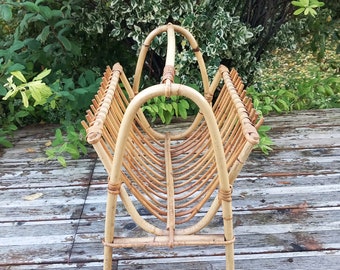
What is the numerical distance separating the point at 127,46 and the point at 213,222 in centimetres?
182

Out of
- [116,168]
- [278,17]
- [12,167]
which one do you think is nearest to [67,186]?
[12,167]

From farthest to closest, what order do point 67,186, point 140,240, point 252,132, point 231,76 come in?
point 67,186 < point 231,76 < point 140,240 < point 252,132

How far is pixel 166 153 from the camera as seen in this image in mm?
2324

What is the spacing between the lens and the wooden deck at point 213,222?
6.40 ft

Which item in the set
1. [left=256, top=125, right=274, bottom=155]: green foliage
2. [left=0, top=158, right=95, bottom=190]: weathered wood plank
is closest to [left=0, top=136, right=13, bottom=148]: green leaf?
[left=0, top=158, right=95, bottom=190]: weathered wood plank

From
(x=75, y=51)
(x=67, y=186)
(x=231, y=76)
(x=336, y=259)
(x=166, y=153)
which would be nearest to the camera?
(x=336, y=259)

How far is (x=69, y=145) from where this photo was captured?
2.76 meters

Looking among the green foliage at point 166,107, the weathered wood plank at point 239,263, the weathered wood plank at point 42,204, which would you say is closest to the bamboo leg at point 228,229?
the weathered wood plank at point 239,263

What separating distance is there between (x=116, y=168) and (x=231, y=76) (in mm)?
844

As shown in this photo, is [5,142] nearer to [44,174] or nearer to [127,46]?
[44,174]

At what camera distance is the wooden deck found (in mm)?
1949

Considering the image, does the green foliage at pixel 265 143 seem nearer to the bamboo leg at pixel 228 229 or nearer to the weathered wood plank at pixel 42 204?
the weathered wood plank at pixel 42 204

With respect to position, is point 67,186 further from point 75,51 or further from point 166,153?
point 75,51

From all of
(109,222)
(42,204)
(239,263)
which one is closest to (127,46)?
(42,204)
